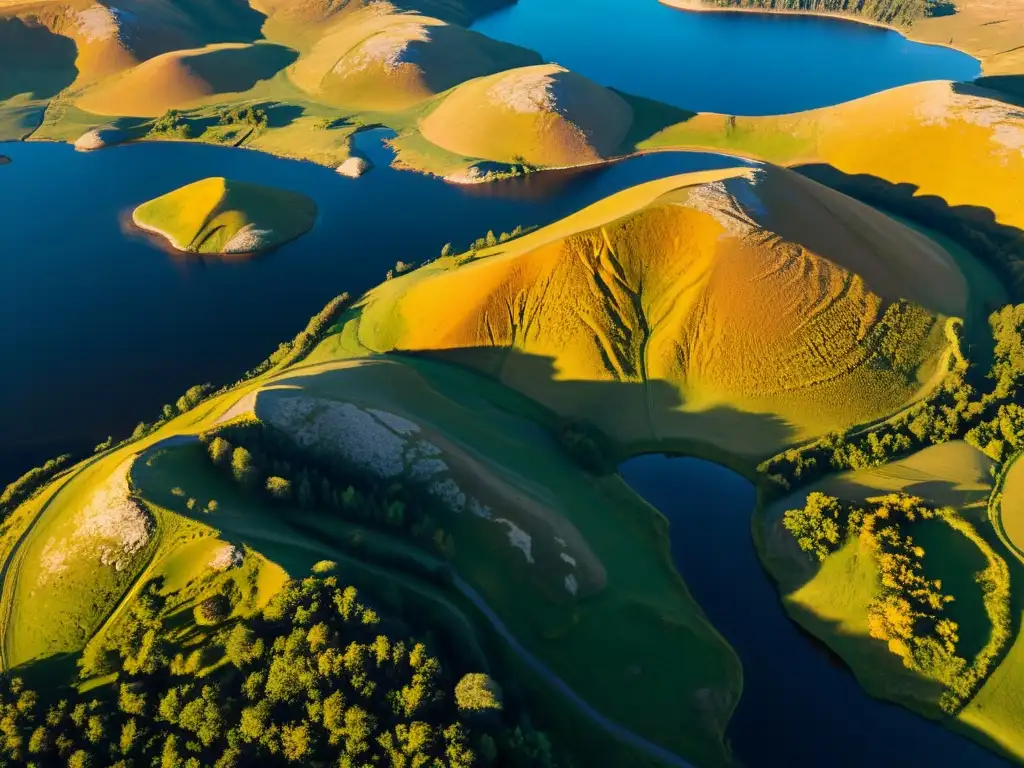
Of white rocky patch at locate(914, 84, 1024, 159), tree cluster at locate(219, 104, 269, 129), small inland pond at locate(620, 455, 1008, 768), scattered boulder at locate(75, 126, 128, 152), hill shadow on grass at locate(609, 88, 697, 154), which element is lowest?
small inland pond at locate(620, 455, 1008, 768)

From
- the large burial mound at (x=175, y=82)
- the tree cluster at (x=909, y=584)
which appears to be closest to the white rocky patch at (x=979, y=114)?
the tree cluster at (x=909, y=584)

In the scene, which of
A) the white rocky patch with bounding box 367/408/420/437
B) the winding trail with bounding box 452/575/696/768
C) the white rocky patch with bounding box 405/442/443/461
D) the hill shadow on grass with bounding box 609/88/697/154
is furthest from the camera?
the hill shadow on grass with bounding box 609/88/697/154

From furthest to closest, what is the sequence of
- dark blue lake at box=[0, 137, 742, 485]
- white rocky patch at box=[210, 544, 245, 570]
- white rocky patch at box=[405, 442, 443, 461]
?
1. dark blue lake at box=[0, 137, 742, 485]
2. white rocky patch at box=[405, 442, 443, 461]
3. white rocky patch at box=[210, 544, 245, 570]

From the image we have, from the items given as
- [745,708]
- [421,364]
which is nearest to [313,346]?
[421,364]

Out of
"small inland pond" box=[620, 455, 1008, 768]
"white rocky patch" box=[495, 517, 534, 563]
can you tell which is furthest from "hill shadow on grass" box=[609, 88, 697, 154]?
"white rocky patch" box=[495, 517, 534, 563]

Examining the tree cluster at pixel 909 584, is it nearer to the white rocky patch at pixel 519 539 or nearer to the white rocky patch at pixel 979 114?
the white rocky patch at pixel 519 539

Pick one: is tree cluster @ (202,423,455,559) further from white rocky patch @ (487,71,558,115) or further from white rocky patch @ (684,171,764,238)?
white rocky patch @ (487,71,558,115)

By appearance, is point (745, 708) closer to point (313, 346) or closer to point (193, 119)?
point (313, 346)

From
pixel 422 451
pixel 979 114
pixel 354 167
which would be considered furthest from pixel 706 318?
pixel 354 167
